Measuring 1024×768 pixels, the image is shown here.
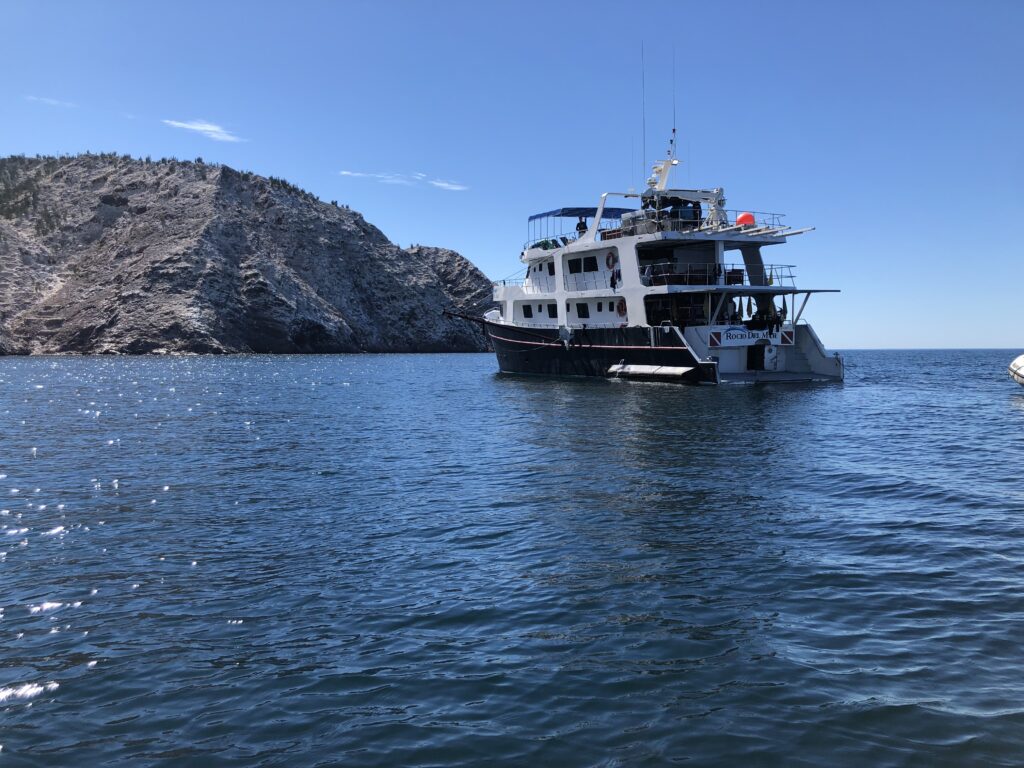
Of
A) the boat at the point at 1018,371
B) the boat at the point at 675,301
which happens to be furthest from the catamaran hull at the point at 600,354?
the boat at the point at 1018,371

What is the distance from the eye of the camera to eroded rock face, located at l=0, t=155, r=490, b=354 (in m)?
92.0

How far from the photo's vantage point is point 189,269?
9619 centimetres

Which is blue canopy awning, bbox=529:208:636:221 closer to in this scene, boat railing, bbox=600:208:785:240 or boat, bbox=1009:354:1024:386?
boat railing, bbox=600:208:785:240

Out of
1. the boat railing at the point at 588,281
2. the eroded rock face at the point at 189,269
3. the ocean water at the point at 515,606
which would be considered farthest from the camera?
the eroded rock face at the point at 189,269

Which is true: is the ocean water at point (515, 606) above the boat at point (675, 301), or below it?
below

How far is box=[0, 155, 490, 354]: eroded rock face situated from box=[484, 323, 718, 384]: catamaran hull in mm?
58849

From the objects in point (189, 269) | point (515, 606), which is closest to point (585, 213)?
point (515, 606)

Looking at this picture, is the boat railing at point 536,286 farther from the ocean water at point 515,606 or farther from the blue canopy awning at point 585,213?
the ocean water at point 515,606

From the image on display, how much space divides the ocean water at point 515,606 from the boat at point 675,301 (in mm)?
17847

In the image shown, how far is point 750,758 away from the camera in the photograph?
516cm

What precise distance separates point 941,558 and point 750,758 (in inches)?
236

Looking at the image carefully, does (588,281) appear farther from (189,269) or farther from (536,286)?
(189,269)

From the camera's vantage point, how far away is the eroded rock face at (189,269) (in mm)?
92000

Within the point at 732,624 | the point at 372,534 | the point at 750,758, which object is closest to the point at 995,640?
the point at 732,624
